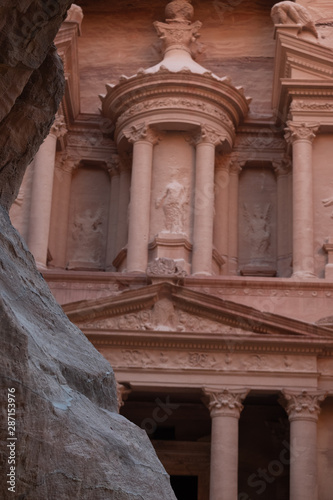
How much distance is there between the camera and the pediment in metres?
21.3

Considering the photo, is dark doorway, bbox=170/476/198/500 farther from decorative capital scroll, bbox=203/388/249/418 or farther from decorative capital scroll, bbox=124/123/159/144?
decorative capital scroll, bbox=124/123/159/144

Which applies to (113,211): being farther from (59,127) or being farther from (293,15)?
(293,15)

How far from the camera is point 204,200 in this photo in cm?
2731

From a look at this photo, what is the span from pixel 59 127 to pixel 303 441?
1264 cm

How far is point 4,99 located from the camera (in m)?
4.84

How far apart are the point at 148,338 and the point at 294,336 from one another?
3.11 meters

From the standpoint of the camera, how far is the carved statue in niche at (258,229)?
2944 cm

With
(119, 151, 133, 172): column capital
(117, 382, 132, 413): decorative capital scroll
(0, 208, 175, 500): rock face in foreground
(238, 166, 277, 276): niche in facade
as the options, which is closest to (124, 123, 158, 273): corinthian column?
(119, 151, 133, 172): column capital

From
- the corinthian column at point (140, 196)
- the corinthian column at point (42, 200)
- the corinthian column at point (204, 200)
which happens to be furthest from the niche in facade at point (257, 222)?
the corinthian column at point (42, 200)

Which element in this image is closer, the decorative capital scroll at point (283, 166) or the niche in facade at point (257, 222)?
the niche in facade at point (257, 222)

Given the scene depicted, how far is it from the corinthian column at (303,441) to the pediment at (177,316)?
1.32 meters

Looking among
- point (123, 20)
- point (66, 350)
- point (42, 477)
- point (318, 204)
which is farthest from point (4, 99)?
point (123, 20)

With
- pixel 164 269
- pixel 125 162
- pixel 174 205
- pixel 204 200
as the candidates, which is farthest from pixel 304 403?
pixel 125 162

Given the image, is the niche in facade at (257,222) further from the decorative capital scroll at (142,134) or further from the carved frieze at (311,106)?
the decorative capital scroll at (142,134)
